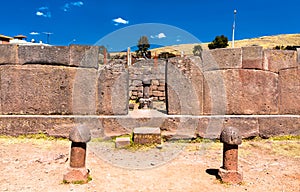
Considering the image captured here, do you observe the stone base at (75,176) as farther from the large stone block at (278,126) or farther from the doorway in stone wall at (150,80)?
the doorway in stone wall at (150,80)


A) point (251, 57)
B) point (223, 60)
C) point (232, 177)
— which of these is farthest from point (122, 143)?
point (251, 57)

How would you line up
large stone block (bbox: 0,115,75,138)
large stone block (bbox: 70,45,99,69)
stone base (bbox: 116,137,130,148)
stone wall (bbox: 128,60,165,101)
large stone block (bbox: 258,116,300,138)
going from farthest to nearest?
stone wall (bbox: 128,60,165,101), large stone block (bbox: 70,45,99,69), large stone block (bbox: 258,116,300,138), large stone block (bbox: 0,115,75,138), stone base (bbox: 116,137,130,148)

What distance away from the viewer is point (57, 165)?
4.17 meters

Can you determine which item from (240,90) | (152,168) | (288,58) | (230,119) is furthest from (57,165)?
(288,58)

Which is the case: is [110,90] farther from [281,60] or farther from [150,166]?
[281,60]

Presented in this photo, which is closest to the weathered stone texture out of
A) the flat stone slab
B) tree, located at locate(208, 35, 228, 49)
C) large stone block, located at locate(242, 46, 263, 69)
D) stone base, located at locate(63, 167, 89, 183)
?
the flat stone slab

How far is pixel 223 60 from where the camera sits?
602 centimetres

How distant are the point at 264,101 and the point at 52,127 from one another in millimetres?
4976

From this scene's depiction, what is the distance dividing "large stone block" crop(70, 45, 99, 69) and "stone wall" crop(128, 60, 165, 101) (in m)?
8.27

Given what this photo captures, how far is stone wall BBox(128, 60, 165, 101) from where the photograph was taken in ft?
48.2

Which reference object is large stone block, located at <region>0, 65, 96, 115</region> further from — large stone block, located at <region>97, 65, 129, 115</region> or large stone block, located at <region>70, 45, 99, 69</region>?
large stone block, located at <region>97, 65, 129, 115</region>

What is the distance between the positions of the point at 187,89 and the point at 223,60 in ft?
3.54

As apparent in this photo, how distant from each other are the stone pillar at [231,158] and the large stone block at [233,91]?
2.35 metres

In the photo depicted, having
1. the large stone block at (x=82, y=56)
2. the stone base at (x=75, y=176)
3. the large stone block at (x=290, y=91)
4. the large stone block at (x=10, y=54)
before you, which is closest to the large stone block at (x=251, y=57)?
the large stone block at (x=290, y=91)
